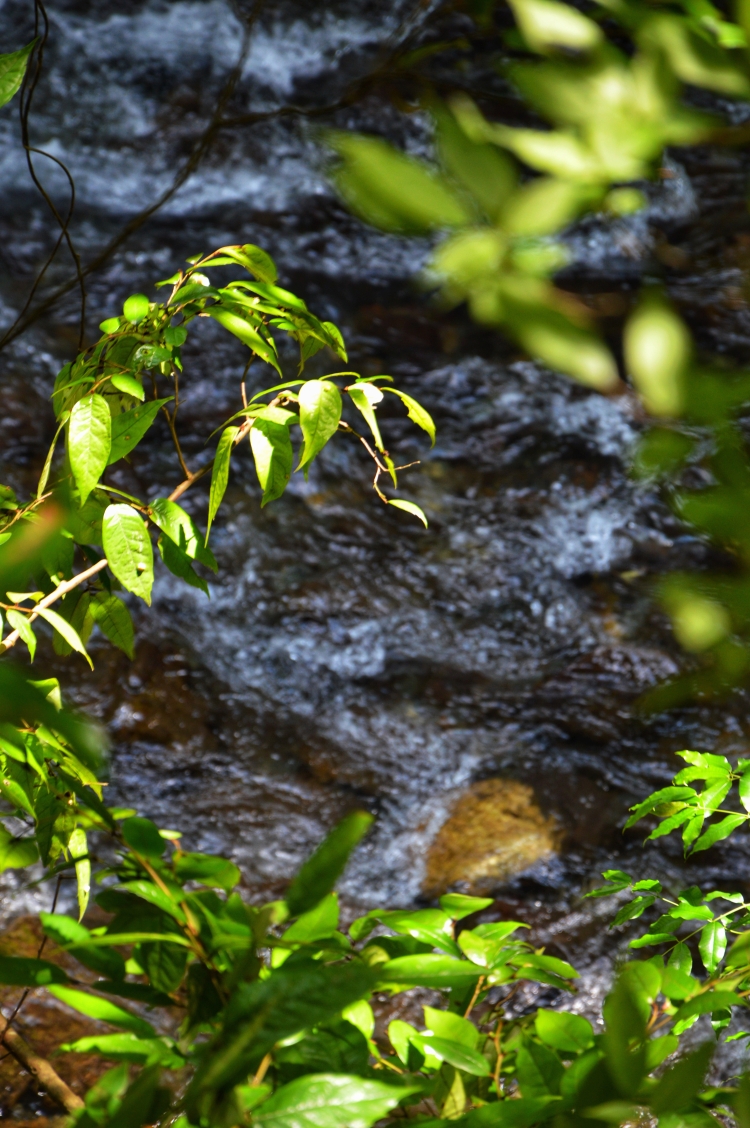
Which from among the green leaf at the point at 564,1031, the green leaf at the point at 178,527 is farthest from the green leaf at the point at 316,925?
the green leaf at the point at 178,527

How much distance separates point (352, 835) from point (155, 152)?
22.1ft

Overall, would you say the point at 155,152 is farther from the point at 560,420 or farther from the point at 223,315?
the point at 223,315

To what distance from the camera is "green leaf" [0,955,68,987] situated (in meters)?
0.48

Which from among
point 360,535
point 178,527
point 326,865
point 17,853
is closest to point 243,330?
point 178,527

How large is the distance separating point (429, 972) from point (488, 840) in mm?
2880

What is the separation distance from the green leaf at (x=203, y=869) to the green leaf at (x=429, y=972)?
17cm

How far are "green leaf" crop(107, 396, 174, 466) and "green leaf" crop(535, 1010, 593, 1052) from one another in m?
0.76

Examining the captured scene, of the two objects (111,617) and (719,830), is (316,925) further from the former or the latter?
(719,830)

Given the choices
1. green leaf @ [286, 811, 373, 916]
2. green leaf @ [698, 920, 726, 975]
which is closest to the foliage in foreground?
green leaf @ [286, 811, 373, 916]

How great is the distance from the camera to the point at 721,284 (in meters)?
Answer: 5.36

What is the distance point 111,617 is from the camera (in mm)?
1194

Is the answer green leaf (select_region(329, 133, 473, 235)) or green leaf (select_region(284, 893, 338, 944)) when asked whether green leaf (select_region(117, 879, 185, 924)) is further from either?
green leaf (select_region(329, 133, 473, 235))

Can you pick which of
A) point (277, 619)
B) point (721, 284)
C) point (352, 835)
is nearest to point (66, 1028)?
point (277, 619)

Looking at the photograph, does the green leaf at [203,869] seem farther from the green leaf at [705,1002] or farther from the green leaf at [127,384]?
the green leaf at [127,384]
